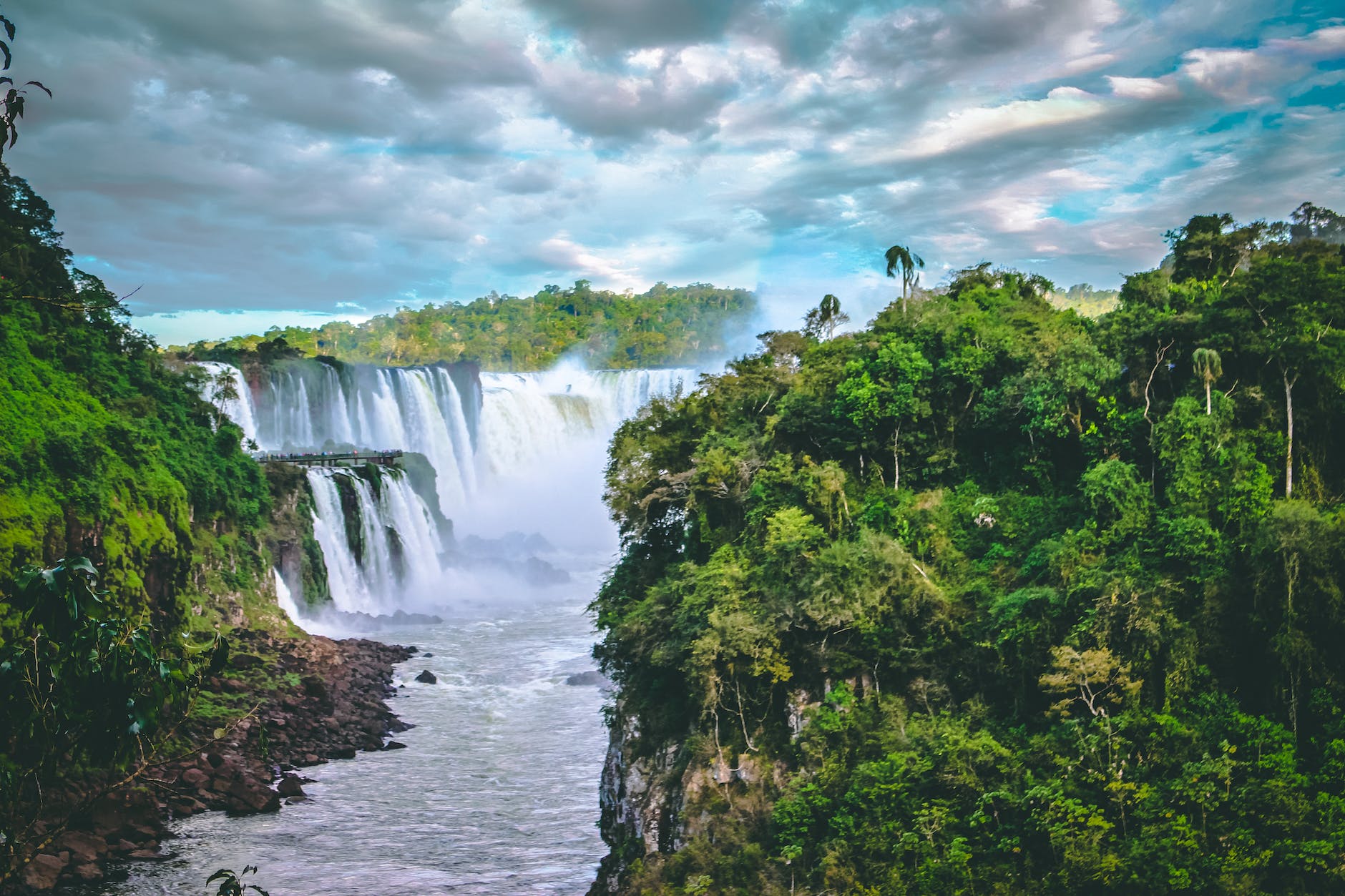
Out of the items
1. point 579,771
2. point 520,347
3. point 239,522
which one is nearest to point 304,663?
point 239,522

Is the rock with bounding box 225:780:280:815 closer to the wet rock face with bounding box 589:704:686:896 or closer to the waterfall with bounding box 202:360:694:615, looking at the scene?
the wet rock face with bounding box 589:704:686:896

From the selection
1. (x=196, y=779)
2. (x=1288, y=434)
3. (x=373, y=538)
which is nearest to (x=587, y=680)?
(x=196, y=779)

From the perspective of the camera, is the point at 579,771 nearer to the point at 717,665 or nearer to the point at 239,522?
the point at 717,665

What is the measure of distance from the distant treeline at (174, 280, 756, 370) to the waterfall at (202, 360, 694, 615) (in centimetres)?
2770

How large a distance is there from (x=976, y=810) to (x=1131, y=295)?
10.3 meters

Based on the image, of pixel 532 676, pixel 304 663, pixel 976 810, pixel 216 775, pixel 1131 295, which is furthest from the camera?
pixel 532 676

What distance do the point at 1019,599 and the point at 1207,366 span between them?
14.8ft

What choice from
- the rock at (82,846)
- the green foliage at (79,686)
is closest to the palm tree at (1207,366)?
the green foliage at (79,686)

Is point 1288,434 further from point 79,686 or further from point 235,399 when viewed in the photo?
point 235,399

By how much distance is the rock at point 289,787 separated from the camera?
65.8 ft

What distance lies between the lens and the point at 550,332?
9544 cm

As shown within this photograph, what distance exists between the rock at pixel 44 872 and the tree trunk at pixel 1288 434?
19099 millimetres

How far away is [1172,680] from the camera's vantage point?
12.3 metres

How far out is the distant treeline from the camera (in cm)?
9200
